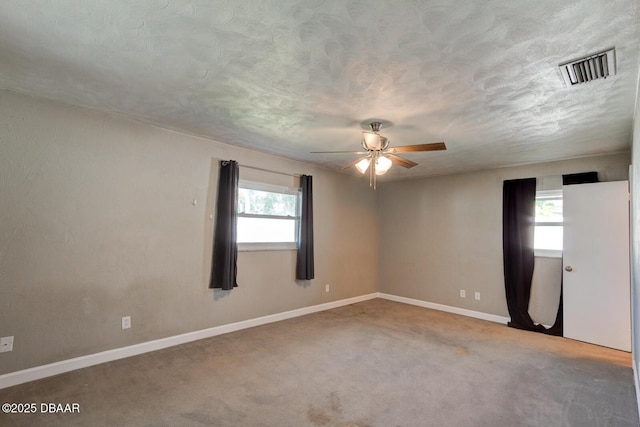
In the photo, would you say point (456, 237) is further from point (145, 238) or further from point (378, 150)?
point (145, 238)

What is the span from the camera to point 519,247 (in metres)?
4.56

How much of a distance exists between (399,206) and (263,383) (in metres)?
4.37

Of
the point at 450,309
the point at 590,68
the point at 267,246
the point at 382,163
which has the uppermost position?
the point at 590,68

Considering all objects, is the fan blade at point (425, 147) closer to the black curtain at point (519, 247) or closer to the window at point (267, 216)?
the window at point (267, 216)

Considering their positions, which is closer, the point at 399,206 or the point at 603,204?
the point at 603,204

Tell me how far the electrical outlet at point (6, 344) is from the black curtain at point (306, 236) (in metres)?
3.15

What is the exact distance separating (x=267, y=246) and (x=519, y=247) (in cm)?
373

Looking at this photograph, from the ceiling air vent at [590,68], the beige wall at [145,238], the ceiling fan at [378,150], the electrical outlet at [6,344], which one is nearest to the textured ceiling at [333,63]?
the ceiling air vent at [590,68]

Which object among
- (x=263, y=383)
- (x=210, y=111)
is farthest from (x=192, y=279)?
(x=210, y=111)

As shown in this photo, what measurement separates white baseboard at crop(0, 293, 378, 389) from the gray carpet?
0.29 ft

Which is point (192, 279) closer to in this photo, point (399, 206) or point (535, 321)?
point (399, 206)

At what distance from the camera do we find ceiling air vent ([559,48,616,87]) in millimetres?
1912

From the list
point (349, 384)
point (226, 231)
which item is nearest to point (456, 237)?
point (349, 384)

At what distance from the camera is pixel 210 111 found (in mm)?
2957
